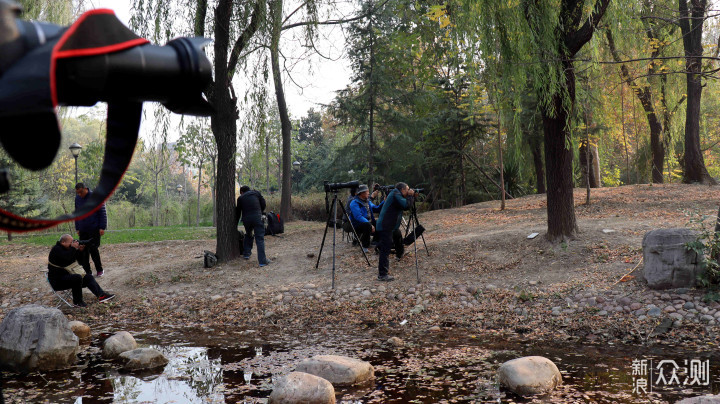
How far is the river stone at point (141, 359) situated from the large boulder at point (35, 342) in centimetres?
60

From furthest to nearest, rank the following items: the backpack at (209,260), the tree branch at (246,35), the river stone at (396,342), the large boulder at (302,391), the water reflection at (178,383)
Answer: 1. the backpack at (209,260)
2. the tree branch at (246,35)
3. the river stone at (396,342)
4. the water reflection at (178,383)
5. the large boulder at (302,391)

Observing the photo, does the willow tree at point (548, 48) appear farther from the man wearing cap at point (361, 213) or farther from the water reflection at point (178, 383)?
the water reflection at point (178, 383)

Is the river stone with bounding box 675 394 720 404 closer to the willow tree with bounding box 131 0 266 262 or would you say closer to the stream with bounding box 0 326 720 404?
the stream with bounding box 0 326 720 404

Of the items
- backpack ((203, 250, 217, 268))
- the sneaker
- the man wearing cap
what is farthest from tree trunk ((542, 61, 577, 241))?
the sneaker

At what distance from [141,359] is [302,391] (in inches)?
87.5

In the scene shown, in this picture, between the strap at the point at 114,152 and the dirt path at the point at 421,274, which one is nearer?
the strap at the point at 114,152

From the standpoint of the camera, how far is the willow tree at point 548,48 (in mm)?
8047

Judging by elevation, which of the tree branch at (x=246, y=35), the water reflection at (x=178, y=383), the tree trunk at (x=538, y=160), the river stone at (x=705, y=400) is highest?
the tree branch at (x=246, y=35)

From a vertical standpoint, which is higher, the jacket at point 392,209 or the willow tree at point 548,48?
the willow tree at point 548,48

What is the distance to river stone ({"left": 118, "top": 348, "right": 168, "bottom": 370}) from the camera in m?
5.36

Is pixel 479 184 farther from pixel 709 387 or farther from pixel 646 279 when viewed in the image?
pixel 709 387

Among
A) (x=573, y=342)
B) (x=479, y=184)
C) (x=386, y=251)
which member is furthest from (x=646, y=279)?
(x=479, y=184)

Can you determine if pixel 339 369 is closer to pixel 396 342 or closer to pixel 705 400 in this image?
pixel 396 342

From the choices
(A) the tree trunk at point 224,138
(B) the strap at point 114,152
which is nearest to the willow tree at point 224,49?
(A) the tree trunk at point 224,138
